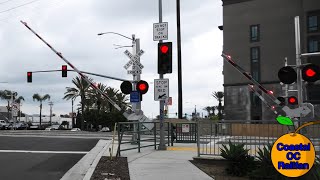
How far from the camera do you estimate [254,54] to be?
66438mm

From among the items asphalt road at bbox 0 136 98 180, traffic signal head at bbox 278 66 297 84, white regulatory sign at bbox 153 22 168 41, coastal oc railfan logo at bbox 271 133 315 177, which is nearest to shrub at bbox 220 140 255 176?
traffic signal head at bbox 278 66 297 84

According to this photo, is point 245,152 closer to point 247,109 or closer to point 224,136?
point 224,136

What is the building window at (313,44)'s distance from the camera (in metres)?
60.0

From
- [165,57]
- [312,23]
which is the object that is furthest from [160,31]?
[312,23]

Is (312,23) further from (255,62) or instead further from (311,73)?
(311,73)

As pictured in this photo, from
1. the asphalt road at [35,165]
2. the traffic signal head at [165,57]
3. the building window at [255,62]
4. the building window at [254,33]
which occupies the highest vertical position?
the building window at [254,33]

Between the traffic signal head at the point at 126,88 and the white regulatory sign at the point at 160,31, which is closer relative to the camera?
the white regulatory sign at the point at 160,31

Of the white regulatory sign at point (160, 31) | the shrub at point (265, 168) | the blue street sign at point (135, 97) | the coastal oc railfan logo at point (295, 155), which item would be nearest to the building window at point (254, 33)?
the blue street sign at point (135, 97)

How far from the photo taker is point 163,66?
17.0 meters

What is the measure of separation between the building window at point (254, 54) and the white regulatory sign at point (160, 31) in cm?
5061

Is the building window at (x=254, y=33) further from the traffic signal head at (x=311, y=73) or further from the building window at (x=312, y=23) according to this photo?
the traffic signal head at (x=311, y=73)

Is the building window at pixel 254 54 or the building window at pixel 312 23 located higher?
the building window at pixel 312 23

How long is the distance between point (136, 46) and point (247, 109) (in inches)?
1753

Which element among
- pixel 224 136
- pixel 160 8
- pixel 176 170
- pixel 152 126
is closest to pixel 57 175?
pixel 176 170
